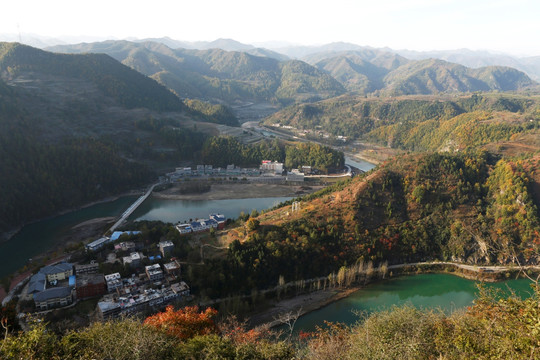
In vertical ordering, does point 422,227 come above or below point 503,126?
below

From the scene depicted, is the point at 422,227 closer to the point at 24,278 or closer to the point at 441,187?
the point at 441,187

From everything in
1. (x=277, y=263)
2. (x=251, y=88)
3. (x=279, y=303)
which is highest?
(x=251, y=88)

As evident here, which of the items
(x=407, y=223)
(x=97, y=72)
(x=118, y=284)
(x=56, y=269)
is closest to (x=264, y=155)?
(x=407, y=223)

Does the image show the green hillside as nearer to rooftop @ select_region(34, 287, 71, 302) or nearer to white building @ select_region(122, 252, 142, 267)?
white building @ select_region(122, 252, 142, 267)

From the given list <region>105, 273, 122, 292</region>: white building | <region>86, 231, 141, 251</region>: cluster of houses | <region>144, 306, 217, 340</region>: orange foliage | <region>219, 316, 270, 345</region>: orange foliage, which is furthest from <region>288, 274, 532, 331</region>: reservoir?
<region>86, 231, 141, 251</region>: cluster of houses

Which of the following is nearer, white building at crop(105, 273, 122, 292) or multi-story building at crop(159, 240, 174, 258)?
white building at crop(105, 273, 122, 292)

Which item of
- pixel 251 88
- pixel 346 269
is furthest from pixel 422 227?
pixel 251 88

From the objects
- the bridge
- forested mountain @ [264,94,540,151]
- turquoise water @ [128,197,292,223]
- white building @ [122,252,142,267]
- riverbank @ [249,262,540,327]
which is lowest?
riverbank @ [249,262,540,327]
